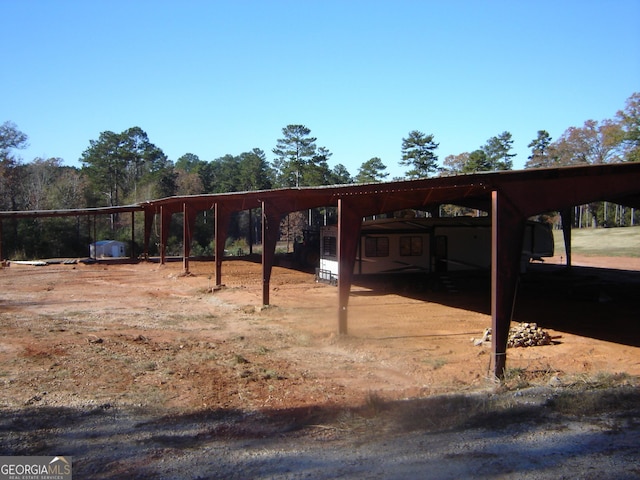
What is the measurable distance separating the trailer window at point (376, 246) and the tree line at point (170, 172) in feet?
71.8

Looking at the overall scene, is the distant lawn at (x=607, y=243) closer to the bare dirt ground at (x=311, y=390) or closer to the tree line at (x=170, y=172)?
the tree line at (x=170, y=172)

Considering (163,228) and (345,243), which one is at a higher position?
(163,228)

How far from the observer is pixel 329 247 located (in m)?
21.1

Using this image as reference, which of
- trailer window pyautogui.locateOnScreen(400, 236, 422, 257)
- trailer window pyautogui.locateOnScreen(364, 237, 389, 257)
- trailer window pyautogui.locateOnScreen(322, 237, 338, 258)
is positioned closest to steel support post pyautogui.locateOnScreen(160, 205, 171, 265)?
trailer window pyautogui.locateOnScreen(322, 237, 338, 258)

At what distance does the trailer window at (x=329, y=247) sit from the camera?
20614 millimetres

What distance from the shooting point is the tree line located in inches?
1672

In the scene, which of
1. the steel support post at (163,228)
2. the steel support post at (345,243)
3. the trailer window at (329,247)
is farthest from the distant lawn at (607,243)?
the steel support post at (345,243)

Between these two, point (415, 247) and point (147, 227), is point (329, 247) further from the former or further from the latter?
point (147, 227)

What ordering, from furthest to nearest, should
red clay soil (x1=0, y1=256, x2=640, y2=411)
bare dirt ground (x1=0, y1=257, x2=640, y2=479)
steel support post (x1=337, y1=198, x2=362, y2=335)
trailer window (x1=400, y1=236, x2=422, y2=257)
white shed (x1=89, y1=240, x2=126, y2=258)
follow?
white shed (x1=89, y1=240, x2=126, y2=258)
trailer window (x1=400, y1=236, x2=422, y2=257)
steel support post (x1=337, y1=198, x2=362, y2=335)
red clay soil (x1=0, y1=256, x2=640, y2=411)
bare dirt ground (x1=0, y1=257, x2=640, y2=479)

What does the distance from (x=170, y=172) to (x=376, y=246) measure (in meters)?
44.6

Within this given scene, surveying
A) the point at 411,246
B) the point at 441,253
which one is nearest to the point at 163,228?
the point at 411,246

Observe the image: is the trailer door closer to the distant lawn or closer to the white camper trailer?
the white camper trailer

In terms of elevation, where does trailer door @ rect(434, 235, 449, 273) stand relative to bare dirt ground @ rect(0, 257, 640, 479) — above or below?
above

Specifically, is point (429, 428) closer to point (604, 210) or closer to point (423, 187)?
point (423, 187)
